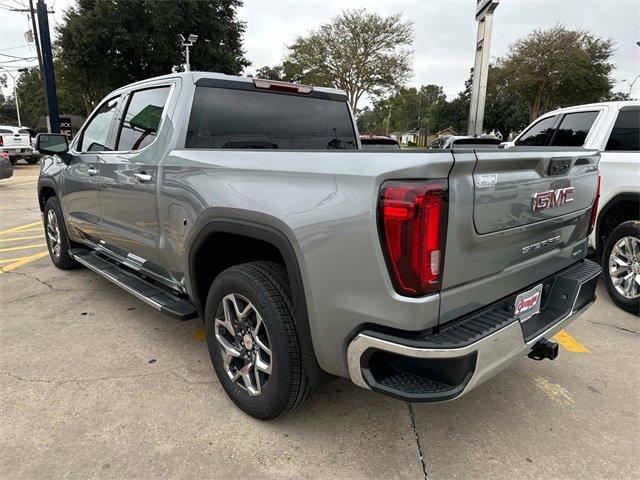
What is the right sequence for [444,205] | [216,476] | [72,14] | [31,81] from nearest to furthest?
[444,205]
[216,476]
[72,14]
[31,81]

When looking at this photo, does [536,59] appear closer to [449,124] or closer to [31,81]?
[449,124]

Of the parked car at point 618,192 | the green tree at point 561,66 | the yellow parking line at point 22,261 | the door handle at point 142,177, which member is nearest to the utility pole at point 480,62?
the parked car at point 618,192

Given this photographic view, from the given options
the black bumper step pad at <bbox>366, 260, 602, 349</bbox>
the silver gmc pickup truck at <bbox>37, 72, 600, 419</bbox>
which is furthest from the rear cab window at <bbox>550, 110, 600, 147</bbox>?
the black bumper step pad at <bbox>366, 260, 602, 349</bbox>

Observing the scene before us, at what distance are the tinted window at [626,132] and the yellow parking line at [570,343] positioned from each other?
2015 mm

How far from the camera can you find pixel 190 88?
3.01 meters

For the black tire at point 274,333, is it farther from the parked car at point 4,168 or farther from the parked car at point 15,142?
the parked car at point 15,142

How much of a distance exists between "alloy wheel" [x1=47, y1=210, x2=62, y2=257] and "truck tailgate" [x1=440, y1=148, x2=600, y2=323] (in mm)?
4637

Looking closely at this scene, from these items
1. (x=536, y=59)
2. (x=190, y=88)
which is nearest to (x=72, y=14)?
(x=190, y=88)

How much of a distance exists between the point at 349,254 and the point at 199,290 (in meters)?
1.35

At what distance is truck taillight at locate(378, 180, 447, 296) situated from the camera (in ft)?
5.54

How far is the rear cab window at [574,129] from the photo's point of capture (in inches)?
191

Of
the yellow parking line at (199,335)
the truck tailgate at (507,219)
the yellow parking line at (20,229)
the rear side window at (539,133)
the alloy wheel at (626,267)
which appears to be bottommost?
the yellow parking line at (20,229)

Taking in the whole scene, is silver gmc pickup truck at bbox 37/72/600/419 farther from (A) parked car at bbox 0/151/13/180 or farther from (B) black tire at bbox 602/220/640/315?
(A) parked car at bbox 0/151/13/180

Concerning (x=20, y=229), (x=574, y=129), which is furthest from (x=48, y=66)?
(x=574, y=129)
